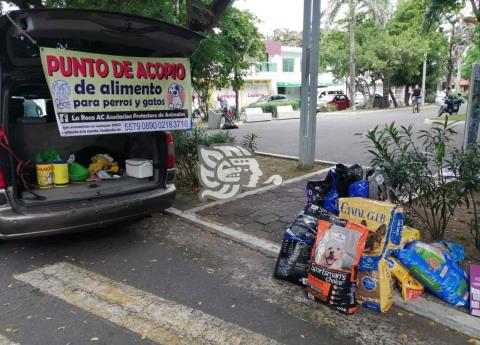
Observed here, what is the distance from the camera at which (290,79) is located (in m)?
41.6

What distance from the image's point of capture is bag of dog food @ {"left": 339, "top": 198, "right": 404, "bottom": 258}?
3.12 m

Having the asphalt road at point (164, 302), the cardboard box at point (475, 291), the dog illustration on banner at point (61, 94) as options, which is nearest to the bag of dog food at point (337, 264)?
the asphalt road at point (164, 302)

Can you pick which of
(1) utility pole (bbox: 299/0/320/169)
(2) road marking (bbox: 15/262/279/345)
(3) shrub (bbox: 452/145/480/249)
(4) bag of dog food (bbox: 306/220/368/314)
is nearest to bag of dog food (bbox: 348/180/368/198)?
(4) bag of dog food (bbox: 306/220/368/314)

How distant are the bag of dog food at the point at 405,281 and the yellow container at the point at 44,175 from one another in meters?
3.54

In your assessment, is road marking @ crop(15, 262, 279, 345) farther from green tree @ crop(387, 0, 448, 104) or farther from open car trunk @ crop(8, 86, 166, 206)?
green tree @ crop(387, 0, 448, 104)

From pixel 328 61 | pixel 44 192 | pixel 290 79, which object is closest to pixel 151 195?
pixel 44 192

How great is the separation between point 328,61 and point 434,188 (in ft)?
92.2

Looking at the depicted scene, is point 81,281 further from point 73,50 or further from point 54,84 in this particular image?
point 73,50

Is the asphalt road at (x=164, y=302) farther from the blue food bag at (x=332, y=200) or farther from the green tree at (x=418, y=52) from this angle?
the green tree at (x=418, y=52)

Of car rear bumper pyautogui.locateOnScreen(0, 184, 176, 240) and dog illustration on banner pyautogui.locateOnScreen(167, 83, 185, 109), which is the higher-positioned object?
dog illustration on banner pyautogui.locateOnScreen(167, 83, 185, 109)

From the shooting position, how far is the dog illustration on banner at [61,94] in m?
3.89

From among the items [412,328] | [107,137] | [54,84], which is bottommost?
[412,328]

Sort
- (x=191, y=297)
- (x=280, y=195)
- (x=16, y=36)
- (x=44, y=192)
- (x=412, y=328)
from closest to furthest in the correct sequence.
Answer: (x=412, y=328) < (x=191, y=297) < (x=16, y=36) < (x=44, y=192) < (x=280, y=195)

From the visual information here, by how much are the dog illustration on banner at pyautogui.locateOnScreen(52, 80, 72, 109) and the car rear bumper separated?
38.5 inches
